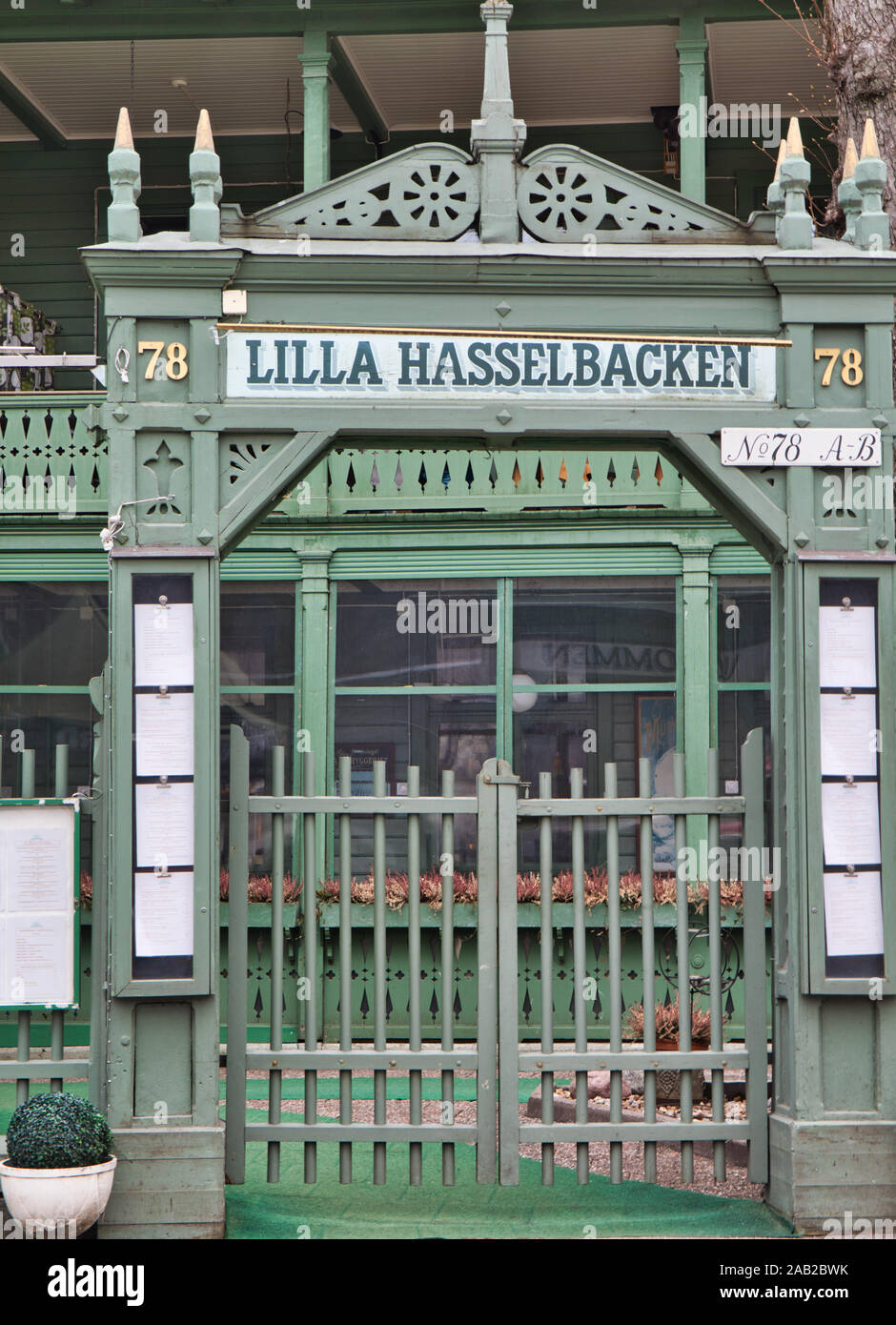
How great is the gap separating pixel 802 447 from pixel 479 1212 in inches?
151

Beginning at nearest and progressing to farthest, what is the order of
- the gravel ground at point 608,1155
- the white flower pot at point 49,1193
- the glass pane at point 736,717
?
the white flower pot at point 49,1193
the gravel ground at point 608,1155
the glass pane at point 736,717

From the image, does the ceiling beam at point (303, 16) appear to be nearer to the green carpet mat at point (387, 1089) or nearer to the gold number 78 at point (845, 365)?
the gold number 78 at point (845, 365)

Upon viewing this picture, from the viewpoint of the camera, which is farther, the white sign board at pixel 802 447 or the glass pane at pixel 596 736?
the glass pane at pixel 596 736

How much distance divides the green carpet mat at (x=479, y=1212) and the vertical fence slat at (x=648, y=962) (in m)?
0.25

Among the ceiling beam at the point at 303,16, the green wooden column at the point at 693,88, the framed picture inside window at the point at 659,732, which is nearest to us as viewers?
the framed picture inside window at the point at 659,732

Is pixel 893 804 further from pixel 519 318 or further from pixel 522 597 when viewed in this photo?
pixel 522 597

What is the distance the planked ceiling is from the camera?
565 inches

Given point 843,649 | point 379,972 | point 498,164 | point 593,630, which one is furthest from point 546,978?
point 593,630

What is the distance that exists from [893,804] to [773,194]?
9.73 feet

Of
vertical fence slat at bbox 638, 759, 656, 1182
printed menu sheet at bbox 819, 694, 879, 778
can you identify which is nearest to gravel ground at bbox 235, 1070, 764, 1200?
vertical fence slat at bbox 638, 759, 656, 1182

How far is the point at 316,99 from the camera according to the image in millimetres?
13422

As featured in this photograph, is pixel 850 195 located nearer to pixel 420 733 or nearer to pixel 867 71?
pixel 867 71

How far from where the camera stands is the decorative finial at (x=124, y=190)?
21.7 feet

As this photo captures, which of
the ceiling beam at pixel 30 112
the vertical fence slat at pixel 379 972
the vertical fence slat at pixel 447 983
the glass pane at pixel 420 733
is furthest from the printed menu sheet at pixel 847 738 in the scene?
the ceiling beam at pixel 30 112
